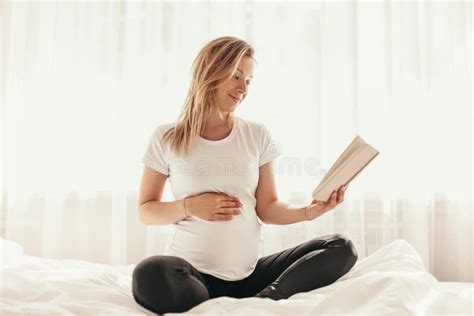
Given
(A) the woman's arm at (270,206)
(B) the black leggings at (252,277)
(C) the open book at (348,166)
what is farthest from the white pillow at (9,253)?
(C) the open book at (348,166)

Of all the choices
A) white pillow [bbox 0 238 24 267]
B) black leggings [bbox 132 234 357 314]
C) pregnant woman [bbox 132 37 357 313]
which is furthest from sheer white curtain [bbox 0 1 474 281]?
black leggings [bbox 132 234 357 314]

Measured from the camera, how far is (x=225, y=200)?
157 centimetres

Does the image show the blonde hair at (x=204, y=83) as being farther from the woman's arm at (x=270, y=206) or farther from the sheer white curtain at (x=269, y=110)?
the sheer white curtain at (x=269, y=110)

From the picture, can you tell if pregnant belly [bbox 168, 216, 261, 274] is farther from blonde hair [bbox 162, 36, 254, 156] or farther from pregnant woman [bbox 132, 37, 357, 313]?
blonde hair [bbox 162, 36, 254, 156]

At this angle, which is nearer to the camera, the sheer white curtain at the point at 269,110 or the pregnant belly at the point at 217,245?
the pregnant belly at the point at 217,245

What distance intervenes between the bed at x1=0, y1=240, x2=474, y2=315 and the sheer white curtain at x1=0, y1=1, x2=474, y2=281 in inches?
31.1

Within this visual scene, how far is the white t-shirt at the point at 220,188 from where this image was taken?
1566 millimetres

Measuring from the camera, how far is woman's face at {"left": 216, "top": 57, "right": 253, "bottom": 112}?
1.69 m

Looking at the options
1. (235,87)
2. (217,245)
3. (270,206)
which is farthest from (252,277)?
(235,87)

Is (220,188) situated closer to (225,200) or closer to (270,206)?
(225,200)

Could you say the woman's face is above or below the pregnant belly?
above

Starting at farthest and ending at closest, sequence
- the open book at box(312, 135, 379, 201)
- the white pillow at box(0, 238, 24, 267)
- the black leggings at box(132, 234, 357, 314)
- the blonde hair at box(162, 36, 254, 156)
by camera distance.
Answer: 1. the white pillow at box(0, 238, 24, 267)
2. the blonde hair at box(162, 36, 254, 156)
3. the open book at box(312, 135, 379, 201)
4. the black leggings at box(132, 234, 357, 314)

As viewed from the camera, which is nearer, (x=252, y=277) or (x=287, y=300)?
(x=287, y=300)

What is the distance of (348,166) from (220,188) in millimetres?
394
